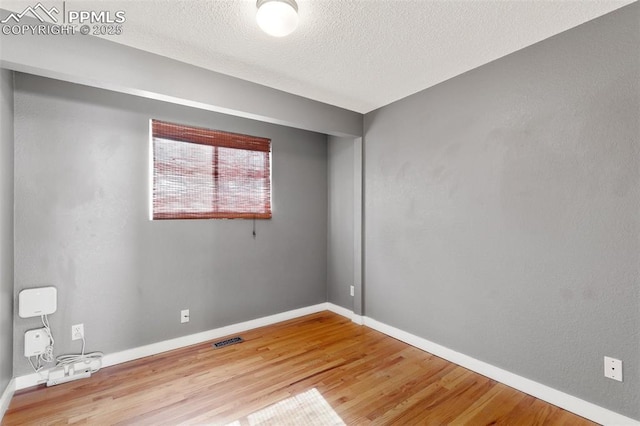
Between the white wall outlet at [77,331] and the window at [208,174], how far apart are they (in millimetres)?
1046

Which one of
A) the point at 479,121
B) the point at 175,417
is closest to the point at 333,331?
the point at 175,417

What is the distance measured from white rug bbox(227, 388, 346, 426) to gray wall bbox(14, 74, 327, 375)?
1.37 metres

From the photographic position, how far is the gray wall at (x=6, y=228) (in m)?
1.95

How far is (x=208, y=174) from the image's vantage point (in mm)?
3100

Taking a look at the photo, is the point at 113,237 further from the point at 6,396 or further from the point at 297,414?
the point at 297,414

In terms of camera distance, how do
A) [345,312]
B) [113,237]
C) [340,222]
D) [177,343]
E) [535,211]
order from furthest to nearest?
[340,222] → [345,312] → [177,343] → [113,237] → [535,211]

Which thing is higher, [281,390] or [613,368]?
[613,368]

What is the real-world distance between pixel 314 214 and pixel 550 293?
101 inches

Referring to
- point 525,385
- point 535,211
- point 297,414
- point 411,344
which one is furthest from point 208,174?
point 525,385

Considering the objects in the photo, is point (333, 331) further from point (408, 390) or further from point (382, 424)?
point (382, 424)

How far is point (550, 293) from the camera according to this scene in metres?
2.09

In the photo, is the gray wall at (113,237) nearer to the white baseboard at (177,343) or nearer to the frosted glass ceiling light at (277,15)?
the white baseboard at (177,343)

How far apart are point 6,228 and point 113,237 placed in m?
0.66

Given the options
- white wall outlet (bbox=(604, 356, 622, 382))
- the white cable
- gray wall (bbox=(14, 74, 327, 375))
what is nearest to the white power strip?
the white cable
